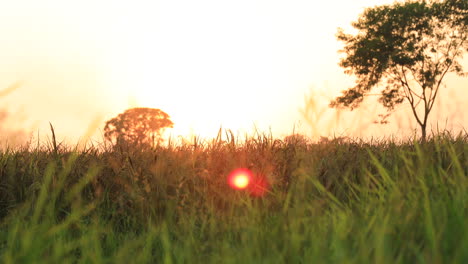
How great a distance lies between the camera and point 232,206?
3.02m

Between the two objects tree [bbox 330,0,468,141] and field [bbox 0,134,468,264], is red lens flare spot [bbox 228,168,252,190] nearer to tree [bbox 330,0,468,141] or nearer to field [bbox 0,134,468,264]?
field [bbox 0,134,468,264]

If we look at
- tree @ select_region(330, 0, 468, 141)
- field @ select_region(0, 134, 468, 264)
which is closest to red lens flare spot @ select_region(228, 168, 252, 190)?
field @ select_region(0, 134, 468, 264)

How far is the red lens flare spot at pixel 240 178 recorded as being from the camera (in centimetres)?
430

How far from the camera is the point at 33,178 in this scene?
Result: 462 centimetres

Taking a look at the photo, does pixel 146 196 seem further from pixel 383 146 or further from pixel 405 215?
pixel 383 146

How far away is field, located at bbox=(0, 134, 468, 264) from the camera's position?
2215mm

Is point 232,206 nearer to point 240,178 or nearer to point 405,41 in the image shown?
point 240,178

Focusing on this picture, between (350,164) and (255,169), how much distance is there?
1.19 m

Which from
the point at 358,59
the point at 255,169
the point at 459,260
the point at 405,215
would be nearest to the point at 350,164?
Answer: the point at 255,169

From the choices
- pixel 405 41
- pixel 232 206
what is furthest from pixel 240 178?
pixel 405 41

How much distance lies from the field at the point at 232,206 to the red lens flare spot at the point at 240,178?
0.06 meters

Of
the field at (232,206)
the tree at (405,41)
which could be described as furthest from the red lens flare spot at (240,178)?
the tree at (405,41)

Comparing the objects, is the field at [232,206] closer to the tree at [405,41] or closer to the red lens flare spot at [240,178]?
the red lens flare spot at [240,178]

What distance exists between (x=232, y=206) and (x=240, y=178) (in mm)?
1420
